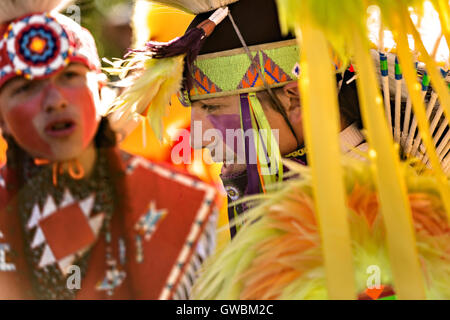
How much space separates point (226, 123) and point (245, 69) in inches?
4.9

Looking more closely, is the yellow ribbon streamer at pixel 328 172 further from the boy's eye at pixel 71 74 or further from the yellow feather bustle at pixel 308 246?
the boy's eye at pixel 71 74

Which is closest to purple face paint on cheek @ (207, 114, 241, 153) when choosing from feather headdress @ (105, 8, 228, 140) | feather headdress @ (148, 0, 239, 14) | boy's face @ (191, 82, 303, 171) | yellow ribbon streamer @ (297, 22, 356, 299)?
boy's face @ (191, 82, 303, 171)

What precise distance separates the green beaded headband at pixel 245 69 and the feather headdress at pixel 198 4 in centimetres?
10

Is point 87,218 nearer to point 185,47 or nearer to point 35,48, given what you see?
point 35,48

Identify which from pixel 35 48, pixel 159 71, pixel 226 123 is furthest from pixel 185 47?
pixel 35 48

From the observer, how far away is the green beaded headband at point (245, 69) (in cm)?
94

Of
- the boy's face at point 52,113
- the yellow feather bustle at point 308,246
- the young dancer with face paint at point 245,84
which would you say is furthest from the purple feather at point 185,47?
the yellow feather bustle at point 308,246

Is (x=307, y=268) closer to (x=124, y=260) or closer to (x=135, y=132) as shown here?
(x=124, y=260)

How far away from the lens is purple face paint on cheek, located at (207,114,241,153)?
976mm

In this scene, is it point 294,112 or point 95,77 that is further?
point 294,112

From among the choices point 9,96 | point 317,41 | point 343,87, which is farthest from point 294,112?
point 9,96

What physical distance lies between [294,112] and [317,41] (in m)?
0.46

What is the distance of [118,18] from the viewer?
0.96m

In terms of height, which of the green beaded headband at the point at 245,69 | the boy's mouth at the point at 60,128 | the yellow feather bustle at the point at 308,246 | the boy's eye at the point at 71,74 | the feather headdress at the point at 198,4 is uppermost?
the feather headdress at the point at 198,4
